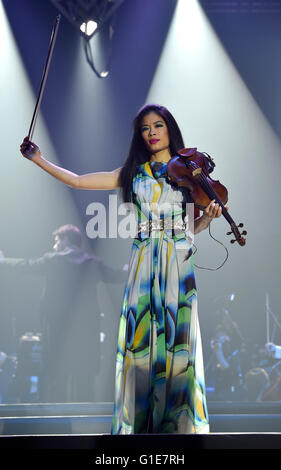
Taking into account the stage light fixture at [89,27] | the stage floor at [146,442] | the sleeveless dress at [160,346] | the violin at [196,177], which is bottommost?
the stage floor at [146,442]

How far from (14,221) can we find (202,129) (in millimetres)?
1679

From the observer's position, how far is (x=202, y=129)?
481 centimetres

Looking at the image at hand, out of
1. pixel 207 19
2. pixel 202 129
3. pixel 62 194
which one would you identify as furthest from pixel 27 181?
pixel 207 19

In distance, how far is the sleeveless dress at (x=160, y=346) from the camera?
2066 mm

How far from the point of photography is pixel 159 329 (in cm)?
211

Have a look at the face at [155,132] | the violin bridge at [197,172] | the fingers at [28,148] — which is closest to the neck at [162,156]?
the face at [155,132]

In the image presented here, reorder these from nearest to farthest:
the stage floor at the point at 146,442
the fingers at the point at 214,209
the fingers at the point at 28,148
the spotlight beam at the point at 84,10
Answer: the stage floor at the point at 146,442 → the fingers at the point at 214,209 → the fingers at the point at 28,148 → the spotlight beam at the point at 84,10

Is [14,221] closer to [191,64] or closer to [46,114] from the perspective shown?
[46,114]

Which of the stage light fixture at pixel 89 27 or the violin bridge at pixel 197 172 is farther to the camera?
the stage light fixture at pixel 89 27

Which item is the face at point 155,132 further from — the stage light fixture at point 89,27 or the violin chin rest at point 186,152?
the stage light fixture at point 89,27

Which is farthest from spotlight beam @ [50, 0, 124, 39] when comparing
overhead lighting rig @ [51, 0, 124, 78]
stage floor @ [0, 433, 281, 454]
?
stage floor @ [0, 433, 281, 454]

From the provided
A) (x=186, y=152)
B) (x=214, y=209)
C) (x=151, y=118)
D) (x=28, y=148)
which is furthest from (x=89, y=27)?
(x=214, y=209)

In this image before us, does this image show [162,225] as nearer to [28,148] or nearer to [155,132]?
[155,132]
